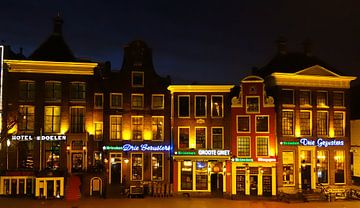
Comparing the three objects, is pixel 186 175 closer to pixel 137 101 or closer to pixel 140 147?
pixel 140 147

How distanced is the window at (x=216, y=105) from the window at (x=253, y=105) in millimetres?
2703

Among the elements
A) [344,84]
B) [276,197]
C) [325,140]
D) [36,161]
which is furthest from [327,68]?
[36,161]

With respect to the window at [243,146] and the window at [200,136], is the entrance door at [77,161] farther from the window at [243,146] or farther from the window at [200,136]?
the window at [243,146]

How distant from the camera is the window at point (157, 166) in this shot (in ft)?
160

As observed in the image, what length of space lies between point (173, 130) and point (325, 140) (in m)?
15.5

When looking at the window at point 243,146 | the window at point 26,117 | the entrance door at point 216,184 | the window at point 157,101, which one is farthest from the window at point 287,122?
the window at point 26,117

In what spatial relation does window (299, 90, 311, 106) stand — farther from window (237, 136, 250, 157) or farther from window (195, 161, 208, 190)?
window (195, 161, 208, 190)

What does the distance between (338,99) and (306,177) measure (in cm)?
899

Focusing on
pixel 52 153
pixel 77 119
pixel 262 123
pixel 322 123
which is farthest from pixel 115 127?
pixel 322 123

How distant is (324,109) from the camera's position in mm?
50438

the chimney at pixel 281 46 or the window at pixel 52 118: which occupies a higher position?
the chimney at pixel 281 46

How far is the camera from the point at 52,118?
47719 mm

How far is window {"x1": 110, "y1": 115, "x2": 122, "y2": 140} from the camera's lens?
48.6m

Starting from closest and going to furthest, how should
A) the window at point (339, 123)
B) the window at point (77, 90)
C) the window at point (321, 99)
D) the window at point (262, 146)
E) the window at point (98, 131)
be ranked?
the window at point (77, 90) < the window at point (262, 146) < the window at point (98, 131) < the window at point (321, 99) < the window at point (339, 123)
